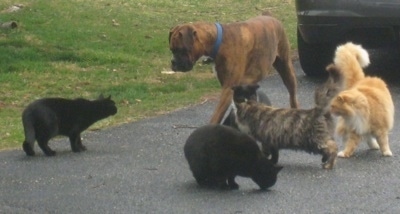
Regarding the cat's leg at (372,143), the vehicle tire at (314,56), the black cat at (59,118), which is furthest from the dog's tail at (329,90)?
the vehicle tire at (314,56)

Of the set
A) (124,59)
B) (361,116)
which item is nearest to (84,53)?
(124,59)

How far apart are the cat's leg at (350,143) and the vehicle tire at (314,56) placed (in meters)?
4.13

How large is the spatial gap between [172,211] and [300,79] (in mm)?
6048

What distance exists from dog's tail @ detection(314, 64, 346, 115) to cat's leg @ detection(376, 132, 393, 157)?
1.59 ft

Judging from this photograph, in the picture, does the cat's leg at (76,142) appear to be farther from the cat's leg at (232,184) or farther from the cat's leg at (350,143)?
the cat's leg at (350,143)

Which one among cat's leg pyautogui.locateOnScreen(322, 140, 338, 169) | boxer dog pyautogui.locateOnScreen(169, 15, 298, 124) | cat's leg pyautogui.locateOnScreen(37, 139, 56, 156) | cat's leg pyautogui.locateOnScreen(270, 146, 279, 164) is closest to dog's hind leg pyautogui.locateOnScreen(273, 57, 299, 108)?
boxer dog pyautogui.locateOnScreen(169, 15, 298, 124)

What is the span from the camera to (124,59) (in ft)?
45.2

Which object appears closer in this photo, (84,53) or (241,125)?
(241,125)

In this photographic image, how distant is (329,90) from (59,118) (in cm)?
226

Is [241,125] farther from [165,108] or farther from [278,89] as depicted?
[278,89]

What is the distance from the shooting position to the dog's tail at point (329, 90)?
8133mm

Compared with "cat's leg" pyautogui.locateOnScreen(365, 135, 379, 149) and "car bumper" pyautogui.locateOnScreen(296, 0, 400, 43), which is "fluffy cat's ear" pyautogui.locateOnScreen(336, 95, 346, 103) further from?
"car bumper" pyautogui.locateOnScreen(296, 0, 400, 43)

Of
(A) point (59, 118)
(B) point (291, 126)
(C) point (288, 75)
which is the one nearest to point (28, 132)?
(A) point (59, 118)

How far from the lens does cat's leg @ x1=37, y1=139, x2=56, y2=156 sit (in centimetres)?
882
